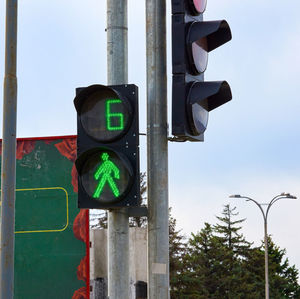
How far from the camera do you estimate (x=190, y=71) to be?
6.90 metres

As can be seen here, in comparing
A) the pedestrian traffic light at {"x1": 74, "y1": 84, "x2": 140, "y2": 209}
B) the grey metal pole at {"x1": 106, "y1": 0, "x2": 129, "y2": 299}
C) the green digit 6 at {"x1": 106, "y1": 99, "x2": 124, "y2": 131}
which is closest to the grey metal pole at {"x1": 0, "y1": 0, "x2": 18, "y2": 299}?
the grey metal pole at {"x1": 106, "y1": 0, "x2": 129, "y2": 299}

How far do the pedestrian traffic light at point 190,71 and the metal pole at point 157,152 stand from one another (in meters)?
0.22

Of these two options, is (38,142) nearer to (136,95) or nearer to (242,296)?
(136,95)

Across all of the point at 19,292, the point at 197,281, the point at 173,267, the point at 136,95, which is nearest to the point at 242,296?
the point at 197,281

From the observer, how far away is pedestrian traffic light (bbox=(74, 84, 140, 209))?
6.47 m

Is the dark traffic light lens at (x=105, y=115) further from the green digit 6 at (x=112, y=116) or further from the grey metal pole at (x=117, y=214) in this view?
the grey metal pole at (x=117, y=214)

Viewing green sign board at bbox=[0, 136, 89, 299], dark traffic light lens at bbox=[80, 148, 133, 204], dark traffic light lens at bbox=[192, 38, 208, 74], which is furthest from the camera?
green sign board at bbox=[0, 136, 89, 299]

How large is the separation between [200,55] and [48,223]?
16.4 ft

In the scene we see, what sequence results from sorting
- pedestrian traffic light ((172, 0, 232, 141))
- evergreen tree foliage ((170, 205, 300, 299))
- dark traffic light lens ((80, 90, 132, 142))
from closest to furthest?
dark traffic light lens ((80, 90, 132, 142)) < pedestrian traffic light ((172, 0, 232, 141)) < evergreen tree foliage ((170, 205, 300, 299))

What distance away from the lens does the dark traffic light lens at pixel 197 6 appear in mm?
7043

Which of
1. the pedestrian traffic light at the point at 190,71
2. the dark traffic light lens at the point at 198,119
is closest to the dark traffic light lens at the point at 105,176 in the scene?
the pedestrian traffic light at the point at 190,71

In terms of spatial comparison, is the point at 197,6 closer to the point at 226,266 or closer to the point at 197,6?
the point at 197,6

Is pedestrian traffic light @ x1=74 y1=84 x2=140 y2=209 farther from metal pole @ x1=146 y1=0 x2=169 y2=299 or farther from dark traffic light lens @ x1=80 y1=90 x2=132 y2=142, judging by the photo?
metal pole @ x1=146 y1=0 x2=169 y2=299

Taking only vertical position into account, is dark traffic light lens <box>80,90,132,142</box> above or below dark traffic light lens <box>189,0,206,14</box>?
below
